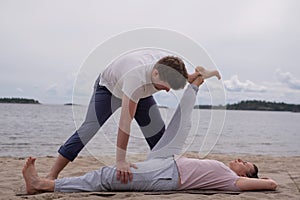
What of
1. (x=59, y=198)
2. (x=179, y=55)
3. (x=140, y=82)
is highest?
(x=179, y=55)

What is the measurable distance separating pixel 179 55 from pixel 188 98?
427 mm

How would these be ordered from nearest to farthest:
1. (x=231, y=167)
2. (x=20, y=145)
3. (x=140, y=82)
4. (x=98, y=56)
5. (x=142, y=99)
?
(x=140, y=82)
(x=98, y=56)
(x=142, y=99)
(x=231, y=167)
(x=20, y=145)

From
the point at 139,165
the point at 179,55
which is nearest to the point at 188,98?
the point at 179,55

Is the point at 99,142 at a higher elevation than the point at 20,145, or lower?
higher

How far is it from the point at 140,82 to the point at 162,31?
535mm

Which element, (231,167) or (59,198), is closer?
(59,198)

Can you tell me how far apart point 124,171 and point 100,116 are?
61 cm

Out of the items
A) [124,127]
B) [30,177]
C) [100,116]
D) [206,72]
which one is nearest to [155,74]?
[124,127]

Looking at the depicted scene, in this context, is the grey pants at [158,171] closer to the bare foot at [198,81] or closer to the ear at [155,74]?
the bare foot at [198,81]

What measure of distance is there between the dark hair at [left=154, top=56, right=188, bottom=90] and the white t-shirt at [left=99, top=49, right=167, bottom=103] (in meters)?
0.08

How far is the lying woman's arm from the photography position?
429cm

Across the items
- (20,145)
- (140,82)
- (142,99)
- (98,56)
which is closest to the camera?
(140,82)

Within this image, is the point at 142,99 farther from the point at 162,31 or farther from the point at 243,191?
the point at 243,191

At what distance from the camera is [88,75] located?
13.6 ft
